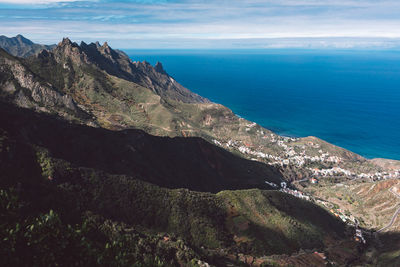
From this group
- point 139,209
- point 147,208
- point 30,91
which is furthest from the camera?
point 30,91

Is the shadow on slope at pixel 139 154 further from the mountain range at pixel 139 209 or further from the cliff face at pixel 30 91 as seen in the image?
the cliff face at pixel 30 91

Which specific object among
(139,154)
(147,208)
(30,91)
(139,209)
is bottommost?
(147,208)

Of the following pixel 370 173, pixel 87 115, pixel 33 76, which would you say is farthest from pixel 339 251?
pixel 33 76

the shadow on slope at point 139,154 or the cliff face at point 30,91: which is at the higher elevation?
the cliff face at point 30,91

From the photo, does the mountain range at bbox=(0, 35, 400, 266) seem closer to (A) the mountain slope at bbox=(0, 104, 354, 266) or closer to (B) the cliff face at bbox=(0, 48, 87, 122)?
(A) the mountain slope at bbox=(0, 104, 354, 266)

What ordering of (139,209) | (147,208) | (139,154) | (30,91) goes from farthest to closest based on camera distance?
(30,91) → (139,154) → (147,208) → (139,209)

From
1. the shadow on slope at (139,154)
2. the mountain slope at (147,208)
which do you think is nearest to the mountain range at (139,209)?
the mountain slope at (147,208)

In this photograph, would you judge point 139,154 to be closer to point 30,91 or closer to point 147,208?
point 147,208

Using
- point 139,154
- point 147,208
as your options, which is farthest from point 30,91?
point 147,208

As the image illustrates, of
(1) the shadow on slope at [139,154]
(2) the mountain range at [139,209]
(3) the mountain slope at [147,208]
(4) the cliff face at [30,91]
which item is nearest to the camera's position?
(2) the mountain range at [139,209]

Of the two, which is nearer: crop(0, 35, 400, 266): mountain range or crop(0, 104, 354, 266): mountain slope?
crop(0, 35, 400, 266): mountain range

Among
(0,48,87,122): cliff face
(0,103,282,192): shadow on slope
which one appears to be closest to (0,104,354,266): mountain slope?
(0,103,282,192): shadow on slope

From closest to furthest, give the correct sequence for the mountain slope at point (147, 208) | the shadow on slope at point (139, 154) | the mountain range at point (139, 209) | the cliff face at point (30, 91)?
the mountain range at point (139, 209) < the mountain slope at point (147, 208) < the shadow on slope at point (139, 154) < the cliff face at point (30, 91)
